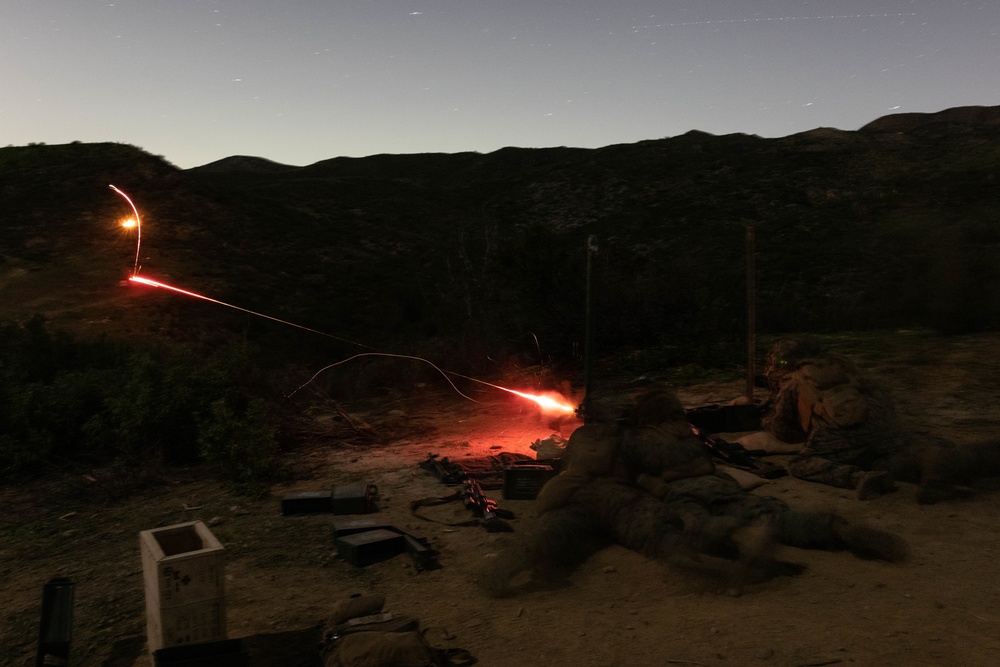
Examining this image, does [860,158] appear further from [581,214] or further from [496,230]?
[496,230]

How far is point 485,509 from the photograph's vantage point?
6.37 metres

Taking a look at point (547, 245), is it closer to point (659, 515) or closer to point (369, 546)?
point (369, 546)

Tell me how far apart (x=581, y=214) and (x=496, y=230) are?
4.85m

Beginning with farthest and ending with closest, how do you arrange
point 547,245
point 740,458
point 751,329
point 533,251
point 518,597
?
point 547,245 < point 533,251 < point 751,329 < point 740,458 < point 518,597

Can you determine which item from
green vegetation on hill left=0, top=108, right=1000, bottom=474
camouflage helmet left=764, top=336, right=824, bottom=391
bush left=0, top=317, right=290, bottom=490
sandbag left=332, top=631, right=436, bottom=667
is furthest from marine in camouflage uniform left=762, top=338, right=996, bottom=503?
green vegetation on hill left=0, top=108, right=1000, bottom=474

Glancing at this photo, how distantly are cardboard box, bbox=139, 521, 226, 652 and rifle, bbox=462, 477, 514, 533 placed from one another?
2.62m

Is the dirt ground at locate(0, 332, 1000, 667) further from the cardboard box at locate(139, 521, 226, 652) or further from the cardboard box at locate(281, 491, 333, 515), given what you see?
the cardboard box at locate(139, 521, 226, 652)

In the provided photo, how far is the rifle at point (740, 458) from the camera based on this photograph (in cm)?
683

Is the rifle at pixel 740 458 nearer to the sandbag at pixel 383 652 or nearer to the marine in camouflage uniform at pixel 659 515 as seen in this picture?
the marine in camouflage uniform at pixel 659 515

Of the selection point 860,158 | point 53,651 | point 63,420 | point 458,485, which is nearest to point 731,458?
point 458,485

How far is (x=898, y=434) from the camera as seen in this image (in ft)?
20.7

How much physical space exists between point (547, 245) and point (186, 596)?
584 inches

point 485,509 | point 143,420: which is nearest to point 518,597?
point 485,509

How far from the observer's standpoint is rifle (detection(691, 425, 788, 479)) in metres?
6.83
